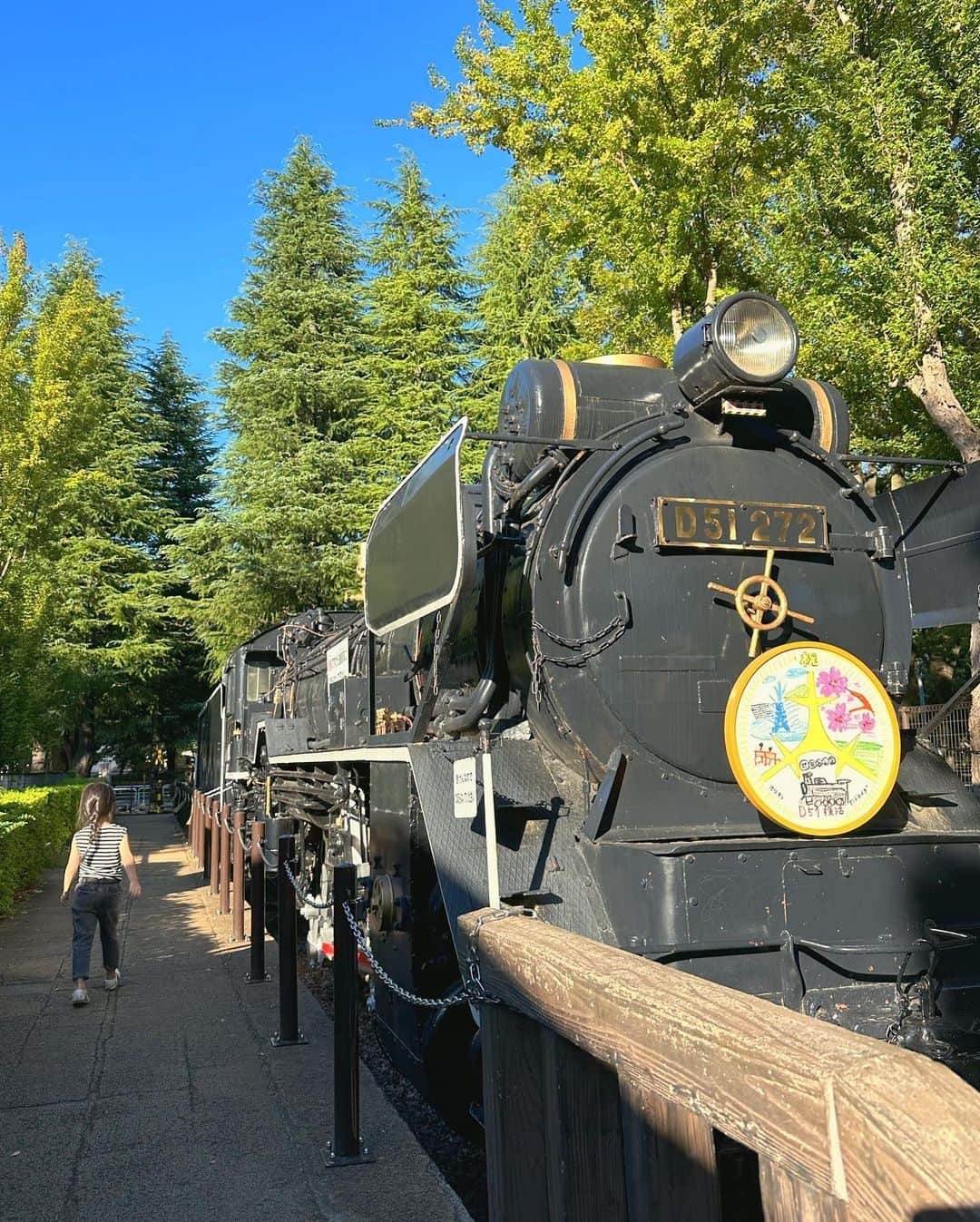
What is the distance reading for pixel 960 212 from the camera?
11016 mm

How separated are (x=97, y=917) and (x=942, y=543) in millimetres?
5744

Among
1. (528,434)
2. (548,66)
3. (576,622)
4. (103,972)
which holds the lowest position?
(103,972)

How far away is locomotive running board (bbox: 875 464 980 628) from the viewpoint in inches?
171

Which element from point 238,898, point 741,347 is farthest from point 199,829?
point 741,347

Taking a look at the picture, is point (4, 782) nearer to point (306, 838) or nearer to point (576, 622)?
point (306, 838)

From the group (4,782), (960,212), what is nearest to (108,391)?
(4,782)

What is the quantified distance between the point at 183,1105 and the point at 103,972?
11.0 feet

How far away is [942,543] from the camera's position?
14.7 ft

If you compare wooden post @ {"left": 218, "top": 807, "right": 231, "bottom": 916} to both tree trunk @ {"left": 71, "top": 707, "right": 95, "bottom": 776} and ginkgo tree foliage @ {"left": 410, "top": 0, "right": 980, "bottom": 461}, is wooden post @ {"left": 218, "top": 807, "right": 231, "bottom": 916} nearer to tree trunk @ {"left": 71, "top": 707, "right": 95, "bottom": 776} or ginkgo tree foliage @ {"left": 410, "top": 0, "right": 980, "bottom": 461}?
ginkgo tree foliage @ {"left": 410, "top": 0, "right": 980, "bottom": 461}

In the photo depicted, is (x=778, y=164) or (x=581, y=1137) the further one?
(x=778, y=164)

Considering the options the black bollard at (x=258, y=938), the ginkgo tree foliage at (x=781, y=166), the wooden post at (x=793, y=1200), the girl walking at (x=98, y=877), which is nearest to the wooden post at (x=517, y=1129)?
the wooden post at (x=793, y=1200)

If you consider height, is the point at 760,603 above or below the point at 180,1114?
above

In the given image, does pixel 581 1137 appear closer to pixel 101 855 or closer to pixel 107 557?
pixel 101 855

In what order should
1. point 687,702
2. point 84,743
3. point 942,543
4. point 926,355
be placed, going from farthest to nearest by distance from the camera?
point 84,743, point 926,355, point 942,543, point 687,702
